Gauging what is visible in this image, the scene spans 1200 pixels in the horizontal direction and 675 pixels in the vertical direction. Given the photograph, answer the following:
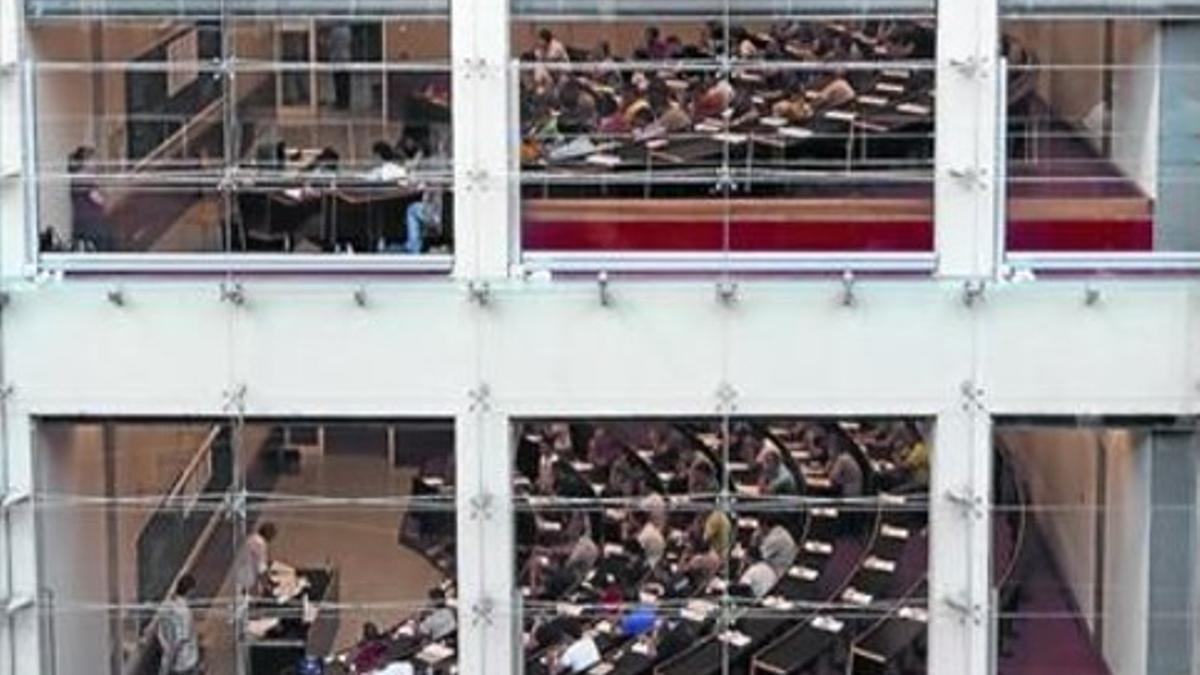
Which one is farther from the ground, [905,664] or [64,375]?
[64,375]

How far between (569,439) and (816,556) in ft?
3.69

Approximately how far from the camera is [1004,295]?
8.80 m

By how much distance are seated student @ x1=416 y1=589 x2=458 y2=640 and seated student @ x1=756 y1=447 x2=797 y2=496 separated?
3.77 feet

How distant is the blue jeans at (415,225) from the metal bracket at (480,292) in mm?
341

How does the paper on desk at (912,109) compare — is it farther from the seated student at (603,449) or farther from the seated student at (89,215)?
the seated student at (89,215)

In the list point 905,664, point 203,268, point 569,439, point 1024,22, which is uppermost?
point 1024,22

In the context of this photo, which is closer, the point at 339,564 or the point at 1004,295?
the point at 1004,295

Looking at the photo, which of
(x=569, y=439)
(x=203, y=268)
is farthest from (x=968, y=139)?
(x=203, y=268)

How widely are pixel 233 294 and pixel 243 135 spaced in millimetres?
597

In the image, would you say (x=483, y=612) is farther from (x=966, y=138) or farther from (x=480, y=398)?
→ (x=966, y=138)

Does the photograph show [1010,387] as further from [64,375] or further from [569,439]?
[64,375]

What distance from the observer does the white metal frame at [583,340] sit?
347 inches

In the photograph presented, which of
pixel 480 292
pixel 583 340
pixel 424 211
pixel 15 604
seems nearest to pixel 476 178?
pixel 424 211

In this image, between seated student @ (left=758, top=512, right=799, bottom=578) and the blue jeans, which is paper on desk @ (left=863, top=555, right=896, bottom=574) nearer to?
seated student @ (left=758, top=512, right=799, bottom=578)
